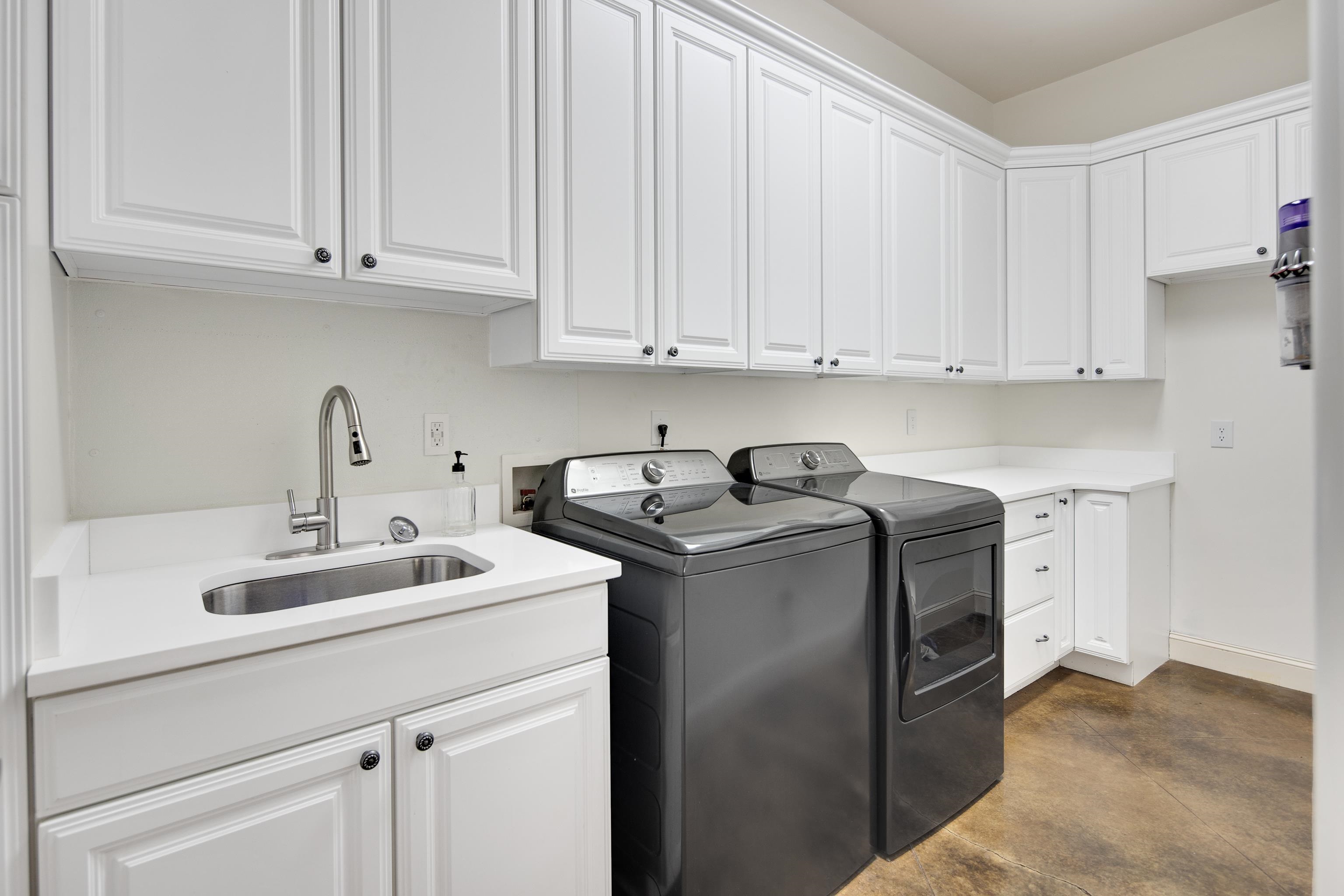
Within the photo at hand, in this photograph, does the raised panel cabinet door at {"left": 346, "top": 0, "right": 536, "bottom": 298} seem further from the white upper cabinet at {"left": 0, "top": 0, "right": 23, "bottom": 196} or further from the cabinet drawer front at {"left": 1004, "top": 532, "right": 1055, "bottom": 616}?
the cabinet drawer front at {"left": 1004, "top": 532, "right": 1055, "bottom": 616}

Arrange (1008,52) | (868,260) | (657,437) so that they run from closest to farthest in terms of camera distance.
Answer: (657,437)
(868,260)
(1008,52)

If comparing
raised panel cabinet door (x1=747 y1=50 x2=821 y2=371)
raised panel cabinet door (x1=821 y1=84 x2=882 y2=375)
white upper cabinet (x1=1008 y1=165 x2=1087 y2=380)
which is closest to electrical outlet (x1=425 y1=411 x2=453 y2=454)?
raised panel cabinet door (x1=747 y1=50 x2=821 y2=371)

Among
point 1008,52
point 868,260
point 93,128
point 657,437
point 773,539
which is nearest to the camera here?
point 93,128

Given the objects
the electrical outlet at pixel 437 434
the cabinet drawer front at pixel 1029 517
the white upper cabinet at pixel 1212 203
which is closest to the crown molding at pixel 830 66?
the white upper cabinet at pixel 1212 203

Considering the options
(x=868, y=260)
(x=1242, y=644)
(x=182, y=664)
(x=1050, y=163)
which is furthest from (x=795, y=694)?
(x=1050, y=163)

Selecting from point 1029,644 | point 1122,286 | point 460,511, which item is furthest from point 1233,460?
point 460,511

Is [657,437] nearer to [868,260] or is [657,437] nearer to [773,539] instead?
[773,539]

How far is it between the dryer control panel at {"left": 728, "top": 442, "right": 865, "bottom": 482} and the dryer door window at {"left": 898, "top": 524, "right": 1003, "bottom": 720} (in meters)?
0.62

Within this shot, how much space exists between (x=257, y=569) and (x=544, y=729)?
27.1 inches

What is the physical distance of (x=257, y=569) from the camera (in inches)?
54.2

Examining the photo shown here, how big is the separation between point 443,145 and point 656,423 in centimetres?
109

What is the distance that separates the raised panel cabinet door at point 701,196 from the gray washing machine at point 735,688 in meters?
0.49

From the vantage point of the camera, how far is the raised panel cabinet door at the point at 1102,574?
110 inches

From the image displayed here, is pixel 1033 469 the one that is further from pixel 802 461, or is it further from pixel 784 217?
pixel 784 217
